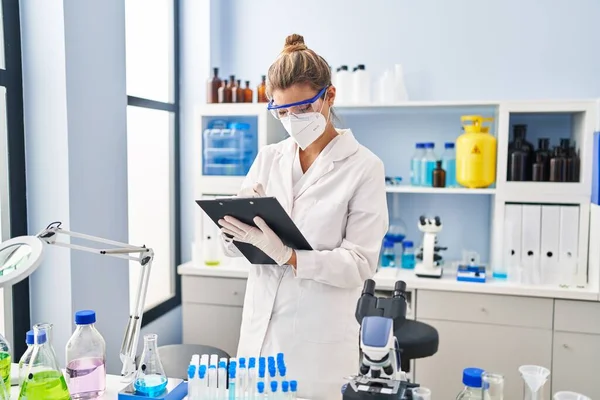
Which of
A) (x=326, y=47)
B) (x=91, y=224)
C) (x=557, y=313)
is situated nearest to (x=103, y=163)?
(x=91, y=224)

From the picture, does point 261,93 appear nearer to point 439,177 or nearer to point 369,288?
point 439,177

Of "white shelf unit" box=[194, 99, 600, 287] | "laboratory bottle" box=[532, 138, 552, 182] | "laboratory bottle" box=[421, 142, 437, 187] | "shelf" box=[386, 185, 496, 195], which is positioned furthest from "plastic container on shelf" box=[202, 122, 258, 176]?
"laboratory bottle" box=[532, 138, 552, 182]

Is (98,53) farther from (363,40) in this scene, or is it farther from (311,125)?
(363,40)

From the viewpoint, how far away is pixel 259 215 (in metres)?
1.45

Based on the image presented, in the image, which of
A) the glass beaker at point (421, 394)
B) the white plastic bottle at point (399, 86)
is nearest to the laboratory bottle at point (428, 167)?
the white plastic bottle at point (399, 86)

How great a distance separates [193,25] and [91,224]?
156 centimetres

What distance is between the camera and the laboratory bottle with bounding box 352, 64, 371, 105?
2.78m

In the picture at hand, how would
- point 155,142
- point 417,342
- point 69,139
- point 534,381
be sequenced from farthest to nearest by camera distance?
point 155,142, point 417,342, point 69,139, point 534,381

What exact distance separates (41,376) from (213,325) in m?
1.68

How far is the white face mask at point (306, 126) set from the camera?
1.58 meters

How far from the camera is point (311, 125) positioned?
160cm

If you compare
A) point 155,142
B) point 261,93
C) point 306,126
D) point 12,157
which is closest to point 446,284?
point 306,126

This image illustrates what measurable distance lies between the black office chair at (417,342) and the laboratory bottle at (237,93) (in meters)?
1.47

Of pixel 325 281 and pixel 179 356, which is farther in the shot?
pixel 179 356
